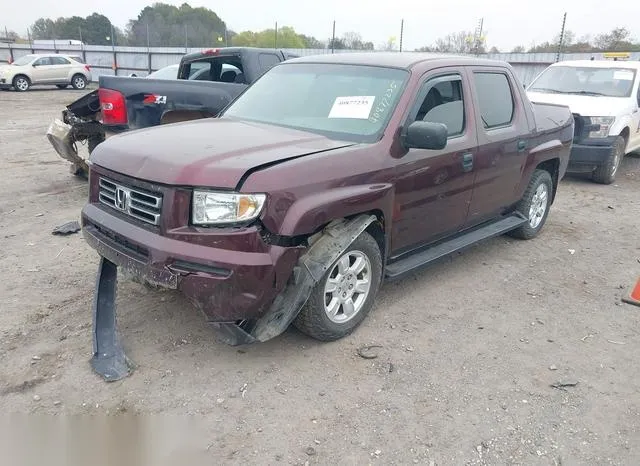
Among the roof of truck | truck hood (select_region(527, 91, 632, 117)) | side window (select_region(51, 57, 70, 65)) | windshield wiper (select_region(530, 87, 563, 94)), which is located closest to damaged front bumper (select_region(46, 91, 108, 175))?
the roof of truck

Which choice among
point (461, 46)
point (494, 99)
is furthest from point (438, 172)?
point (461, 46)

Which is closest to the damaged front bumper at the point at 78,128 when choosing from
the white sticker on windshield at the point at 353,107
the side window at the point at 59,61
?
the white sticker on windshield at the point at 353,107

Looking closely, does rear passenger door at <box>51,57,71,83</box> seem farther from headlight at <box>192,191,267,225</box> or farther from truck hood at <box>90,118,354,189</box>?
headlight at <box>192,191,267,225</box>

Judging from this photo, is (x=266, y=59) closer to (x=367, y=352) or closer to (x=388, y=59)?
(x=388, y=59)

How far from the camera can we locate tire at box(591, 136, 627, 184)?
28.0 ft

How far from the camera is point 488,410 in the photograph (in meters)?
3.05

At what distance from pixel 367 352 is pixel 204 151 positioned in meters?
1.63

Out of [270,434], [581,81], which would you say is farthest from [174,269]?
[581,81]

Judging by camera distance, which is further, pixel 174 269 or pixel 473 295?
pixel 473 295

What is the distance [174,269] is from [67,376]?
944 mm

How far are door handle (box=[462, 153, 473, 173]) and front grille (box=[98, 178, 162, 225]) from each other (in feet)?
7.83

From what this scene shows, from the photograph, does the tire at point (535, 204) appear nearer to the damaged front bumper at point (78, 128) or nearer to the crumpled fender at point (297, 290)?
the crumpled fender at point (297, 290)

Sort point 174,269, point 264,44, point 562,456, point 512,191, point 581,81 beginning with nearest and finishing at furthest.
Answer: point 562,456 → point 174,269 → point 512,191 → point 581,81 → point 264,44

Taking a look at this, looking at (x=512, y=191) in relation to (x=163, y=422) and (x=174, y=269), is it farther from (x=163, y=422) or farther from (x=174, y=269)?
(x=163, y=422)
